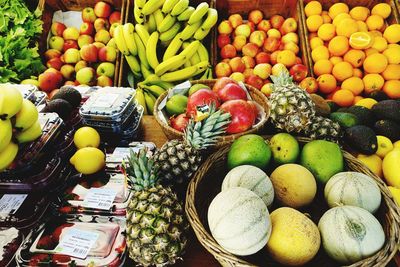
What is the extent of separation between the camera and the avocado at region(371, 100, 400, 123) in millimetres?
2074

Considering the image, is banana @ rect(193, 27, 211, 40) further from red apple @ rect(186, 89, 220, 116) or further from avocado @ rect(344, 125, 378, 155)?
avocado @ rect(344, 125, 378, 155)

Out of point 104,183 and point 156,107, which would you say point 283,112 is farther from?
point 104,183

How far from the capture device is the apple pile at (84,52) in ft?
9.90

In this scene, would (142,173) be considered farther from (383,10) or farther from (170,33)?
(383,10)

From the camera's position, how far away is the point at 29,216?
151 centimetres

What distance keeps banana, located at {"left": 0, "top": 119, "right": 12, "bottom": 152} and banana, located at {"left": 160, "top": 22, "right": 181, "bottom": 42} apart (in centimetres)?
200

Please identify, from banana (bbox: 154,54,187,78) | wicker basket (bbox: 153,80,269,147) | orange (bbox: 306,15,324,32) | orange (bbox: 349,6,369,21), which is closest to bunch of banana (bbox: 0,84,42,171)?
wicker basket (bbox: 153,80,269,147)

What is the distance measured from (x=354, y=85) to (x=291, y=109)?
1.32 m

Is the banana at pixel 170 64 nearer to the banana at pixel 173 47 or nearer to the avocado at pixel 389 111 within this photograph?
the banana at pixel 173 47

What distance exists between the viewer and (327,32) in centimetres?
294

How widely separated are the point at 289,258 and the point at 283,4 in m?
2.81

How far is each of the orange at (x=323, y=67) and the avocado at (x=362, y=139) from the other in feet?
3.38

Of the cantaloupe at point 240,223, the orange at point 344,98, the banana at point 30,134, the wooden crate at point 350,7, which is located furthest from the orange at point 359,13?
the banana at point 30,134

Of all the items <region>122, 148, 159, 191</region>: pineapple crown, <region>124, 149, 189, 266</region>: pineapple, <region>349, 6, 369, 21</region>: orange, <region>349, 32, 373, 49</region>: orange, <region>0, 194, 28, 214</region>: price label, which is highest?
<region>349, 6, 369, 21</region>: orange
